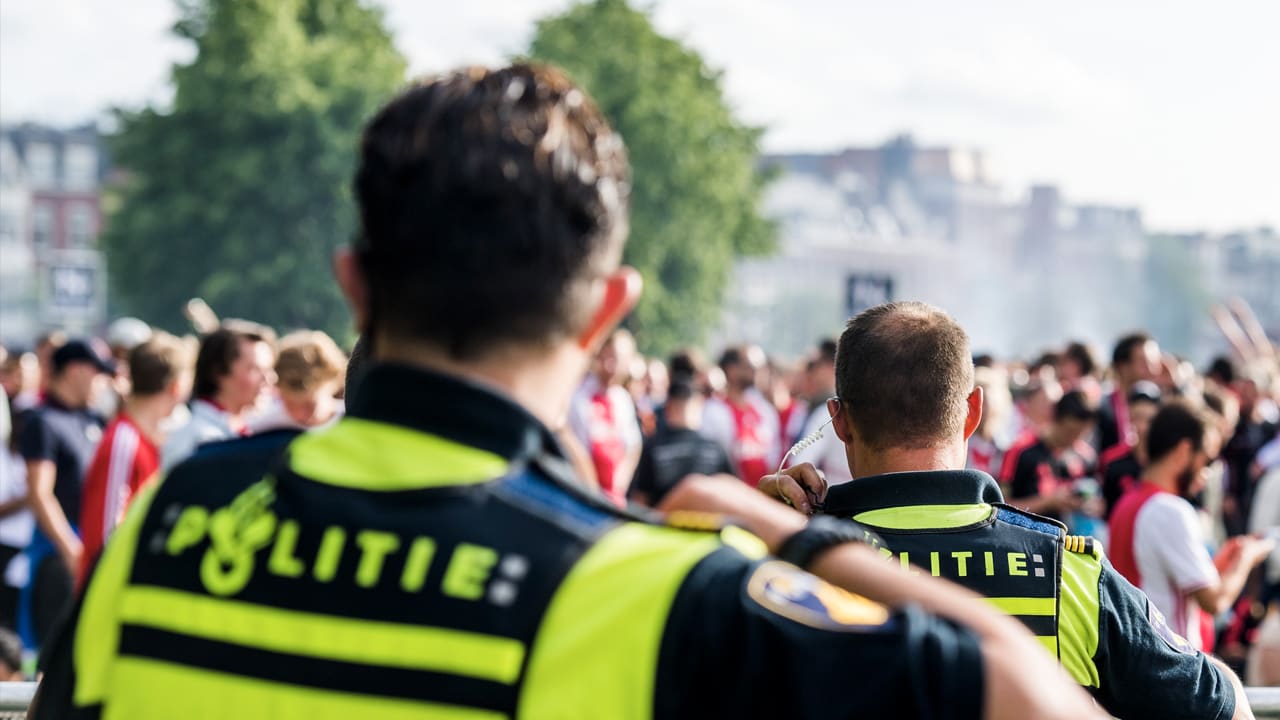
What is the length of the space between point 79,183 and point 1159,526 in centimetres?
8901

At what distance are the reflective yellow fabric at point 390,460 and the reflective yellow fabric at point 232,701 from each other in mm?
195

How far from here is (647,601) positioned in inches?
52.1

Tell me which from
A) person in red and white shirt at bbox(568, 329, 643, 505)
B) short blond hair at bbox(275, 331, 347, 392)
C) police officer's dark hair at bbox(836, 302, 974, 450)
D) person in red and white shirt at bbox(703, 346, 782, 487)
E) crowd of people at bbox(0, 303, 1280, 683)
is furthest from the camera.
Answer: person in red and white shirt at bbox(703, 346, 782, 487)

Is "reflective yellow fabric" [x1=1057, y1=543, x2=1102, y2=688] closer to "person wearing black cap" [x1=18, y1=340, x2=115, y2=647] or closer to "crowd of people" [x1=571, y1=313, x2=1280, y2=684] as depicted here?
"crowd of people" [x1=571, y1=313, x2=1280, y2=684]

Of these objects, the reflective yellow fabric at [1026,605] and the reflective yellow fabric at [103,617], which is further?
the reflective yellow fabric at [1026,605]

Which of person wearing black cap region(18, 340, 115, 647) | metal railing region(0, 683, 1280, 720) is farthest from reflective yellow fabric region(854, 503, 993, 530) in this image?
person wearing black cap region(18, 340, 115, 647)

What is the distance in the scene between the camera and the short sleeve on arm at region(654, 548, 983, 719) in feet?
4.27

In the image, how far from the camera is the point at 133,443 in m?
6.68

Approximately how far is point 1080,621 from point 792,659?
155cm

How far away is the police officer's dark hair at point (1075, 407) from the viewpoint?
8.24 meters

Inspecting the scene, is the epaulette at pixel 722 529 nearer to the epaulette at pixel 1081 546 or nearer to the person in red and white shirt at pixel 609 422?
the epaulette at pixel 1081 546

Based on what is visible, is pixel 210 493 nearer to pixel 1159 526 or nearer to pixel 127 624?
pixel 127 624

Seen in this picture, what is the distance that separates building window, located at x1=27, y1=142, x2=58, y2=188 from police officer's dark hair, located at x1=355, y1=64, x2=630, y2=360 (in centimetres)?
9106

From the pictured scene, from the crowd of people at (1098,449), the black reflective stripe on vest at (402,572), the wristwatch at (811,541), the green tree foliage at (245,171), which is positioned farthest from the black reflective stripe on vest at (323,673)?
the green tree foliage at (245,171)
